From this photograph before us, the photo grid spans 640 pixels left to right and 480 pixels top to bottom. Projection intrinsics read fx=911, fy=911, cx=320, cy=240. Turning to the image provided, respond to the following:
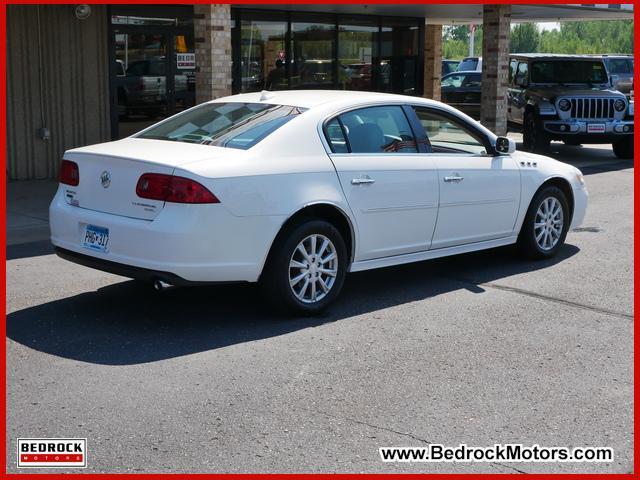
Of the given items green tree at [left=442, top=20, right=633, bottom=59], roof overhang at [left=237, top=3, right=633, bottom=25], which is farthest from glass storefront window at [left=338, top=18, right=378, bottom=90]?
green tree at [left=442, top=20, right=633, bottom=59]

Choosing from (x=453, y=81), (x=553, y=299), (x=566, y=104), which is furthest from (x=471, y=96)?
(x=553, y=299)

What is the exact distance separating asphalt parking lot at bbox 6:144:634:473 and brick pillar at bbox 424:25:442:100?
1888 centimetres

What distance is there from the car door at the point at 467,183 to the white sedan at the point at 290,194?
0.01 metres

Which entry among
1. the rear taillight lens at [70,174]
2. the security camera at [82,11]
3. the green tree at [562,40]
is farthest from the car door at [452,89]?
the green tree at [562,40]

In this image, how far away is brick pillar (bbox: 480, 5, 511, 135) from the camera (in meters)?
17.5

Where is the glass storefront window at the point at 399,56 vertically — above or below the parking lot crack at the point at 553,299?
above

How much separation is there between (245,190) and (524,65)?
46.8ft

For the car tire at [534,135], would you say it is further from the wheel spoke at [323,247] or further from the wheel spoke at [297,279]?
the wheel spoke at [297,279]

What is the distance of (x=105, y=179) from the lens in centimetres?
616

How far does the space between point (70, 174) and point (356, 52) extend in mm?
14827

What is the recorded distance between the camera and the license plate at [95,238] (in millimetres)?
6081

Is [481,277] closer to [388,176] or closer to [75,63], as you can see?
[388,176]

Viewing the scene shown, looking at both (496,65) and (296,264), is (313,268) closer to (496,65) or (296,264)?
(296,264)

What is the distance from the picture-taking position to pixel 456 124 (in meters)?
7.76
